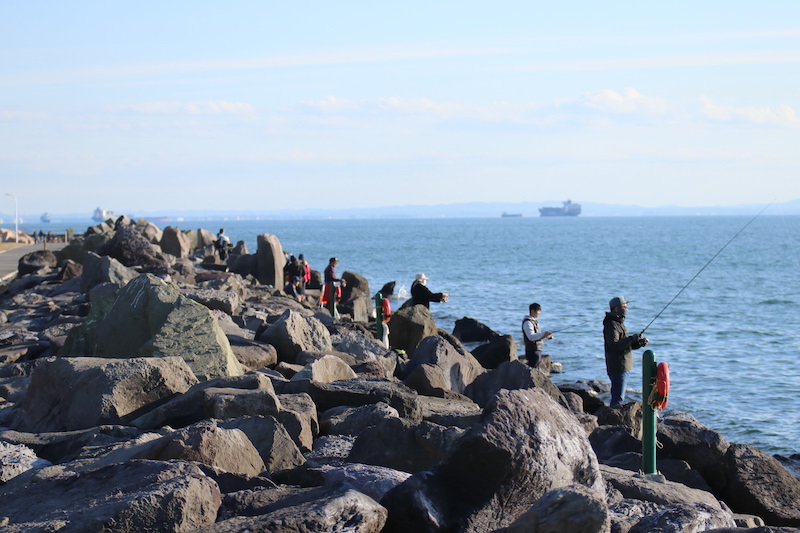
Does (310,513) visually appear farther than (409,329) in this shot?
No

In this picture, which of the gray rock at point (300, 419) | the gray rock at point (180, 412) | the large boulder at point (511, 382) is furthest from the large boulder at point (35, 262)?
the gray rock at point (300, 419)

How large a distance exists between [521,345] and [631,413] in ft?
36.8

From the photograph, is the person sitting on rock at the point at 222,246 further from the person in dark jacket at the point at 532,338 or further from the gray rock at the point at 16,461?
the gray rock at the point at 16,461

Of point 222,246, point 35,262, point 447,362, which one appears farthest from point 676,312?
point 35,262

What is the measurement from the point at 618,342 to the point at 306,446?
5.23 meters

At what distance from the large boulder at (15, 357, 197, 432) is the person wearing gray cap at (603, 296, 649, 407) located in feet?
17.8

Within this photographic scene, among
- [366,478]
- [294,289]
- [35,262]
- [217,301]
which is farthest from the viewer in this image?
[35,262]

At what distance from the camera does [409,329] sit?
16094 mm

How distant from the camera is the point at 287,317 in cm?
1088

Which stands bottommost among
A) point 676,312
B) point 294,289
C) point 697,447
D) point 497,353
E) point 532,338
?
point 676,312

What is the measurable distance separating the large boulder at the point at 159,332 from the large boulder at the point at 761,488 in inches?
175

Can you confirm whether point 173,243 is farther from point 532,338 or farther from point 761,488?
point 761,488

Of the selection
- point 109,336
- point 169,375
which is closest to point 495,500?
point 169,375

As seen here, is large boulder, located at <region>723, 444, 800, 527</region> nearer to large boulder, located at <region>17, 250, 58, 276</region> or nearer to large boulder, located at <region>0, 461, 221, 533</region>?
large boulder, located at <region>0, 461, 221, 533</region>
